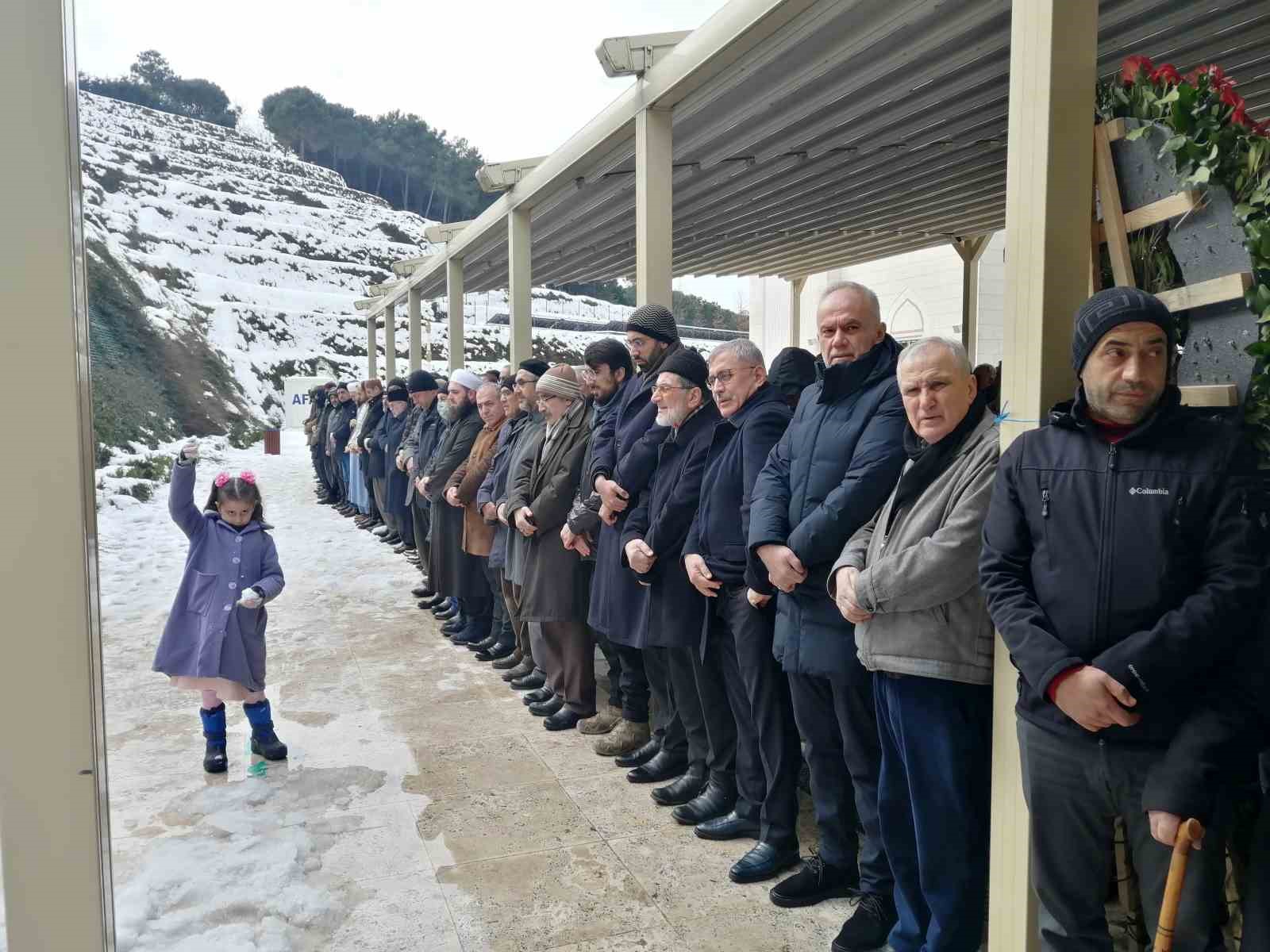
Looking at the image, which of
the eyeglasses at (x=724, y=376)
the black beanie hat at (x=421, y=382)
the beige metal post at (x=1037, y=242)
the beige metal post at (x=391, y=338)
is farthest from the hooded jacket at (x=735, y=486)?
the beige metal post at (x=391, y=338)

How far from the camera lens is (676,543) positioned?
346 cm

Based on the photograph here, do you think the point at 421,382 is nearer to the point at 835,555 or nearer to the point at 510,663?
the point at 510,663

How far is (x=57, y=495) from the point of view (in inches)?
48.7

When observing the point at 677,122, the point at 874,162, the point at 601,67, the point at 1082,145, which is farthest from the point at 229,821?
the point at 874,162

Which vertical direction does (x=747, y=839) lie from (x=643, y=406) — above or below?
below

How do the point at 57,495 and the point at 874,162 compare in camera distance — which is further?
the point at 874,162

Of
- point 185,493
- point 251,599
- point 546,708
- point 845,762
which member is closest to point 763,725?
point 845,762

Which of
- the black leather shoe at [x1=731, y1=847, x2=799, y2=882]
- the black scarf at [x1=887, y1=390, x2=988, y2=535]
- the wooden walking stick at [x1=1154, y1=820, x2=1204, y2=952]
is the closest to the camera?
the wooden walking stick at [x1=1154, y1=820, x2=1204, y2=952]

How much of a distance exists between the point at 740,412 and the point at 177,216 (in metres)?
60.0

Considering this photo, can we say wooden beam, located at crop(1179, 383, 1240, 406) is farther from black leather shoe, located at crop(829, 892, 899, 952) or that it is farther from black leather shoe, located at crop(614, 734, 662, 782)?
black leather shoe, located at crop(614, 734, 662, 782)

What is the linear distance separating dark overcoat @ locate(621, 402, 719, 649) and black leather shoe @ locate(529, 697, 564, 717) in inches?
49.8

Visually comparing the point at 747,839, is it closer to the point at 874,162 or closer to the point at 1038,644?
the point at 1038,644

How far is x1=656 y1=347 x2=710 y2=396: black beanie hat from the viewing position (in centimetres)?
356

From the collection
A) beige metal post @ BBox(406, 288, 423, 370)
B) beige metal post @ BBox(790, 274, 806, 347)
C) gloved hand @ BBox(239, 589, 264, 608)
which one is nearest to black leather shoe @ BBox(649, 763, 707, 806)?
gloved hand @ BBox(239, 589, 264, 608)
